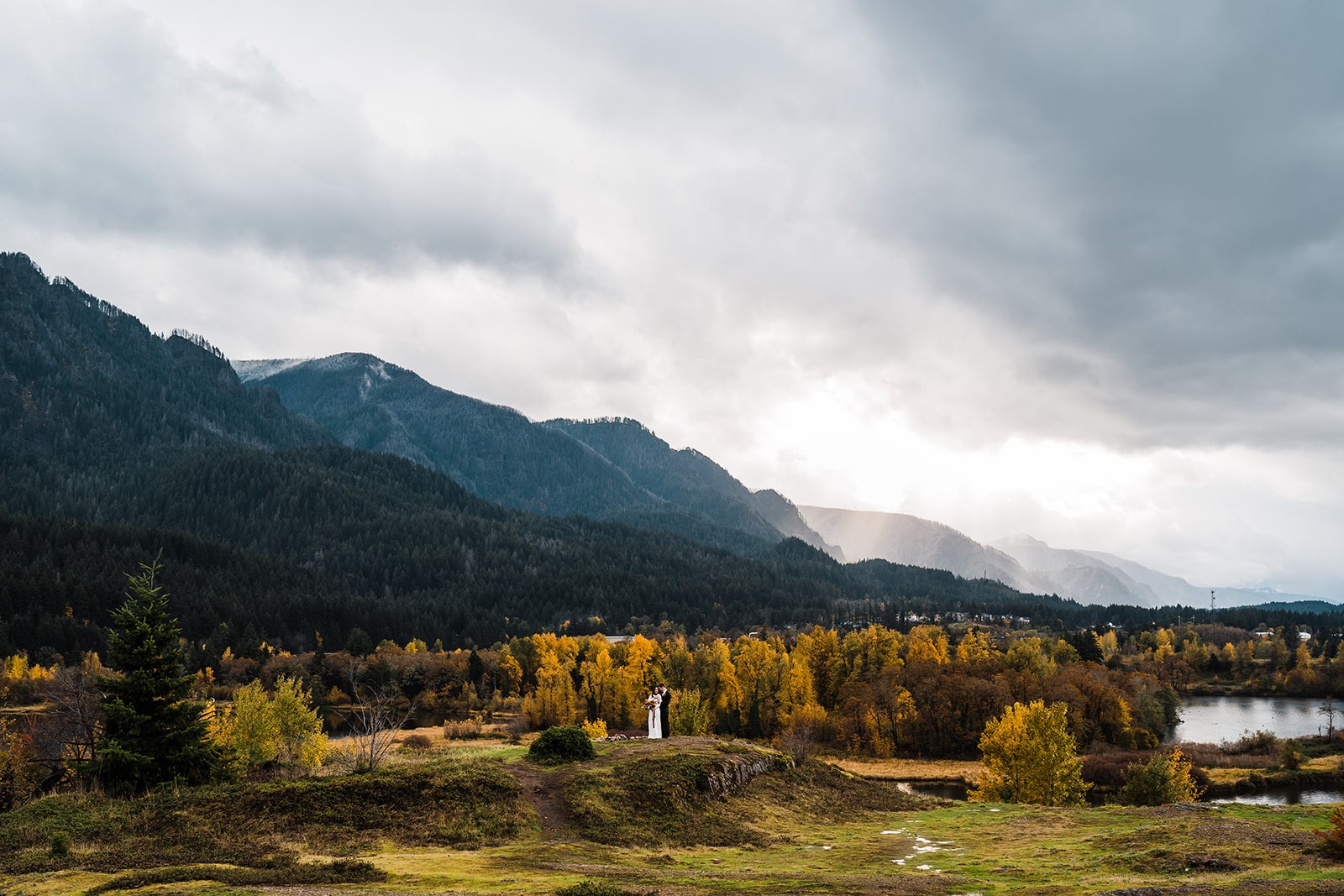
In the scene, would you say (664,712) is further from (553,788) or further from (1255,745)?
(1255,745)

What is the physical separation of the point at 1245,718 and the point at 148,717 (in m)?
168

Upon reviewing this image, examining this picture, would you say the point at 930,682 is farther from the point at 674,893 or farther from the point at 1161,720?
the point at 674,893

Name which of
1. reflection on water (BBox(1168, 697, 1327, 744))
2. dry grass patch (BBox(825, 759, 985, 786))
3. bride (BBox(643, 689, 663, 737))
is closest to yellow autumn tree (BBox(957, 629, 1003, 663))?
dry grass patch (BBox(825, 759, 985, 786))

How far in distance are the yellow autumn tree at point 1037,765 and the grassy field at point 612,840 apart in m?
23.3

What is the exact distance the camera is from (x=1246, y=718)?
138 metres

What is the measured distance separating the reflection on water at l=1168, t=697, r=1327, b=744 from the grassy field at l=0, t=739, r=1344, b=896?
97.4 m

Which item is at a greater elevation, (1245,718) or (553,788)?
(553,788)

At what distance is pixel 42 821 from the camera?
25.8 metres

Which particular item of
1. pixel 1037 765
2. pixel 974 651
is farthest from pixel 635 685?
pixel 1037 765

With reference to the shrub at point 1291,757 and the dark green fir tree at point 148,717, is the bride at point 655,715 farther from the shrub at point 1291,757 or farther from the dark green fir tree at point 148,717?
the shrub at point 1291,757

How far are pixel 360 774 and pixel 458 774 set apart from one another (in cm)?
401

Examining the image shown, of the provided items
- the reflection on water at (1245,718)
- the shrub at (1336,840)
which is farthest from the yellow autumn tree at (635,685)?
the shrub at (1336,840)

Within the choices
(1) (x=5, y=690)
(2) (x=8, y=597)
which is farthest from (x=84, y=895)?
(2) (x=8, y=597)

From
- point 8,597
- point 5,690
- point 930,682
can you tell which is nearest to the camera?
point 930,682
